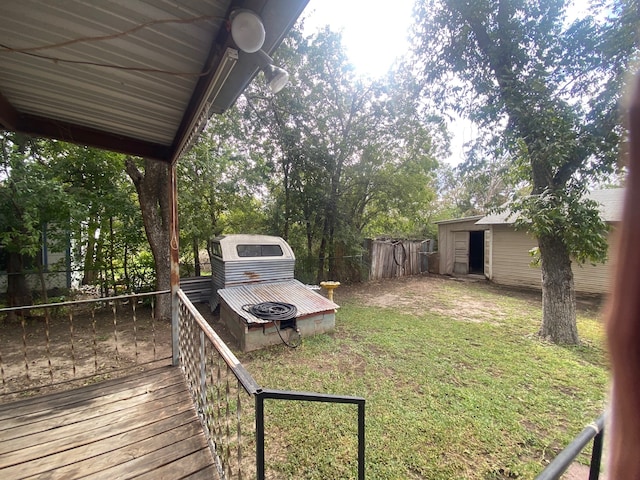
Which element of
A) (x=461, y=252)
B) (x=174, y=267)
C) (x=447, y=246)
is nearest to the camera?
(x=174, y=267)

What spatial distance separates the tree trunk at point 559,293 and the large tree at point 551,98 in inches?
0.6

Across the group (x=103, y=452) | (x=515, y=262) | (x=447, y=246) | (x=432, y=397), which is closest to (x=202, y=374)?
(x=103, y=452)

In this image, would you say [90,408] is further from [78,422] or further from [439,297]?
[439,297]

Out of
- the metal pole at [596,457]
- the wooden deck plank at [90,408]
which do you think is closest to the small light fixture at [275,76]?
the metal pole at [596,457]

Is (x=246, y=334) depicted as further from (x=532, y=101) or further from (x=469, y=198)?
(x=469, y=198)

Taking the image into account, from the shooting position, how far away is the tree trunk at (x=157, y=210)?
6.13 metres

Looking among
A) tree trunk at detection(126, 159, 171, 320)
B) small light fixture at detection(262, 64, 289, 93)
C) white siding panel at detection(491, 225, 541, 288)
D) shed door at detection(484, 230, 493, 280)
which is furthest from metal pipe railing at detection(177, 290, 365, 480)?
shed door at detection(484, 230, 493, 280)

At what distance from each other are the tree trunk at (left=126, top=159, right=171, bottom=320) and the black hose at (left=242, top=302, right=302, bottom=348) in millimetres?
2237

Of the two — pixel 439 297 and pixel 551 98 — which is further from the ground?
pixel 551 98

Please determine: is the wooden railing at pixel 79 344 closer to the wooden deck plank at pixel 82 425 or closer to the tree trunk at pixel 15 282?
the tree trunk at pixel 15 282

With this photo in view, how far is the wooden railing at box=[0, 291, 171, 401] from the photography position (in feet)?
12.3

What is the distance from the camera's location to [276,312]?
5004mm

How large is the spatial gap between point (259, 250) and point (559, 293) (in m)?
6.15

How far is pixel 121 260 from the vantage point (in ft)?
24.2
